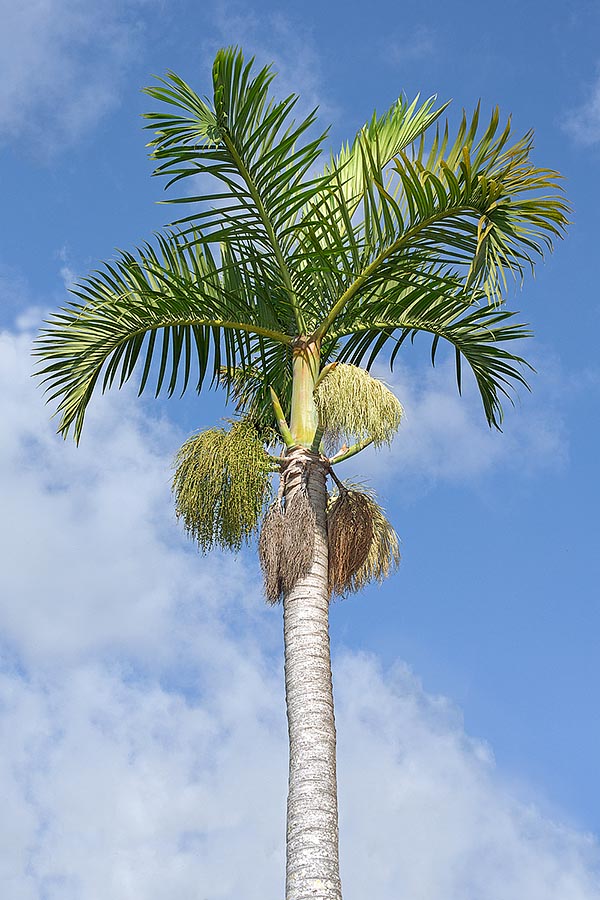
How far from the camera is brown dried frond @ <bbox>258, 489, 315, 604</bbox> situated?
27.5 ft

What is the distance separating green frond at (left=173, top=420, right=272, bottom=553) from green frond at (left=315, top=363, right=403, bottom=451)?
26.0 inches

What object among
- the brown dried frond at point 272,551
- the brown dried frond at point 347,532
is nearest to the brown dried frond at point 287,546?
the brown dried frond at point 272,551

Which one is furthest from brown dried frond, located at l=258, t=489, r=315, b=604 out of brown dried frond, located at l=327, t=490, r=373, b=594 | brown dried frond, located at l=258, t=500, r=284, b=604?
brown dried frond, located at l=327, t=490, r=373, b=594

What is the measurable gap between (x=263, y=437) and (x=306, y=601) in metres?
1.90

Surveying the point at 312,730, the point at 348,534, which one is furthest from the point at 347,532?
the point at 312,730

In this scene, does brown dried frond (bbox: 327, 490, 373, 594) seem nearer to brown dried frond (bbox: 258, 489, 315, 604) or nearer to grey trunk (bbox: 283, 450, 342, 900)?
grey trunk (bbox: 283, 450, 342, 900)

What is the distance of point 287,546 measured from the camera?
332 inches

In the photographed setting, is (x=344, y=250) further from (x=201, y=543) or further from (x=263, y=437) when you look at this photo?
(x=201, y=543)

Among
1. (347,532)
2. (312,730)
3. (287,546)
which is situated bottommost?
(312,730)

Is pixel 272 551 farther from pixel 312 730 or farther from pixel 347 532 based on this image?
pixel 312 730

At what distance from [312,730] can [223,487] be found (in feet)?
6.93

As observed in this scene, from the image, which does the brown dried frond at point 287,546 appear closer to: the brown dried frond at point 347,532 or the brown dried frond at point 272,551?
the brown dried frond at point 272,551

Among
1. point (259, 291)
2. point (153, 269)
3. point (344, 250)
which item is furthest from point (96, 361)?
point (344, 250)

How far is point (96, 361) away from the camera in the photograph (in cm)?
946
